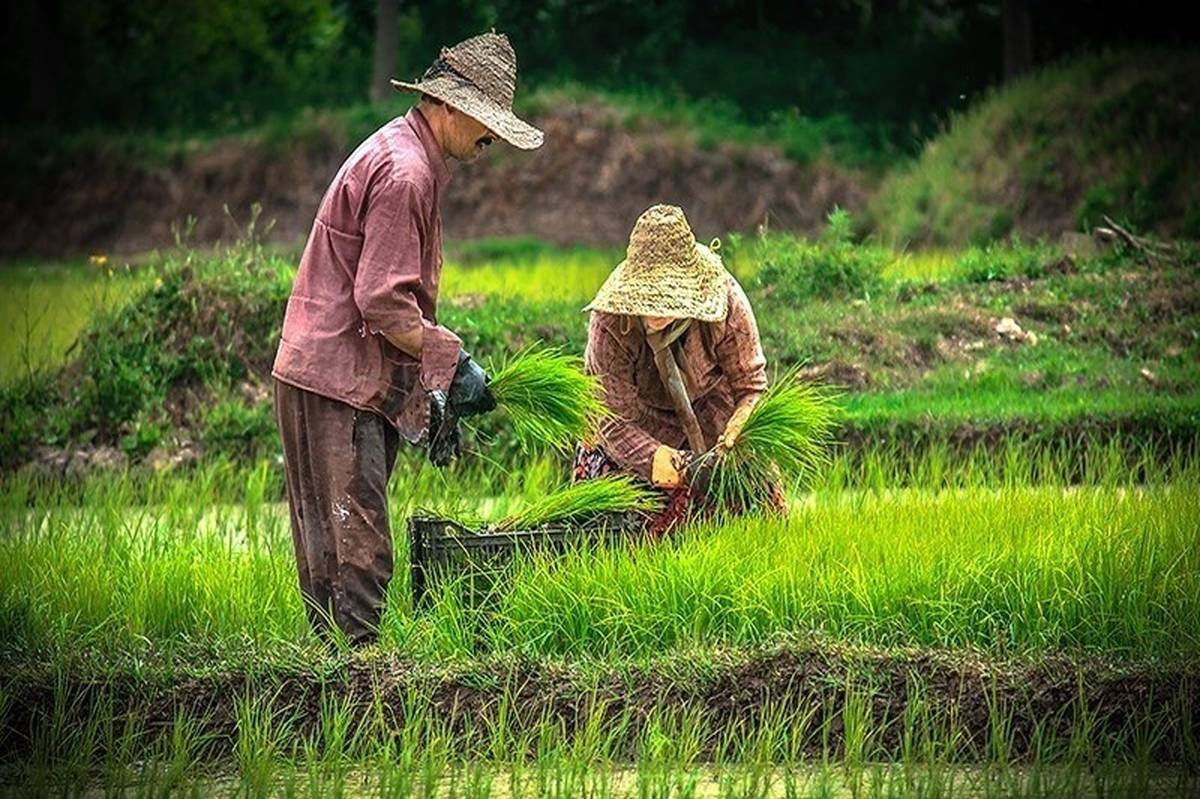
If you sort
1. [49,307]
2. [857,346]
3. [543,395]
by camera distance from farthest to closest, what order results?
[49,307], [857,346], [543,395]

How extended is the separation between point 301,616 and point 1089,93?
10.5m

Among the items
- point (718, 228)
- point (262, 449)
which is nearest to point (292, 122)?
point (718, 228)

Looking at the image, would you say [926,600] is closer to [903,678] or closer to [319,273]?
[903,678]

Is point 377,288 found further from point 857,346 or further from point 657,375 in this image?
point 857,346

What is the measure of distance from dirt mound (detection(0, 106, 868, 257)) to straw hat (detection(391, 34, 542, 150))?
12560 millimetres

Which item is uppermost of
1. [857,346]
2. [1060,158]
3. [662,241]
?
[662,241]

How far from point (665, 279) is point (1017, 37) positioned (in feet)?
39.0

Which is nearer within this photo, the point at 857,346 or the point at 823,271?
the point at 857,346

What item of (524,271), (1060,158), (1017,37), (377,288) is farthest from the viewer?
(1017,37)

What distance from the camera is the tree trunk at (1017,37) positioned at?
57.4ft

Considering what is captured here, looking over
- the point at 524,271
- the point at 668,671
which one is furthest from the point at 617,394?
the point at 524,271

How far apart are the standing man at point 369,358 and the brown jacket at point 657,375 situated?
580mm

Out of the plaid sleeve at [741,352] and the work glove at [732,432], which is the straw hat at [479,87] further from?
the work glove at [732,432]

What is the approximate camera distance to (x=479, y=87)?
5992mm
